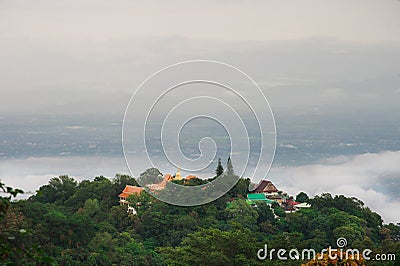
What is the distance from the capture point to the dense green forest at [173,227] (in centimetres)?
516

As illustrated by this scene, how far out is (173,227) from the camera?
261 inches

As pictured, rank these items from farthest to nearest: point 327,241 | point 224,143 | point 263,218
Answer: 1. point 263,218
2. point 327,241
3. point 224,143

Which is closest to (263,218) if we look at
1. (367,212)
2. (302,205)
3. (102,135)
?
(302,205)

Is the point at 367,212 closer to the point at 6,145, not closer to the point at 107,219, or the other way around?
the point at 107,219

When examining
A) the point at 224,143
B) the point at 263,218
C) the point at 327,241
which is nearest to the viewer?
the point at 224,143

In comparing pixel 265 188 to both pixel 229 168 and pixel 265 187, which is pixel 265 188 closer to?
pixel 265 187

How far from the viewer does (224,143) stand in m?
5.69

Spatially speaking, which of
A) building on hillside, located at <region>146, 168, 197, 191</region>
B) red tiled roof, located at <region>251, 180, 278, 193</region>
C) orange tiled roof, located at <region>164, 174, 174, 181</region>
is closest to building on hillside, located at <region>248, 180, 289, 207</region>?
red tiled roof, located at <region>251, 180, 278, 193</region>

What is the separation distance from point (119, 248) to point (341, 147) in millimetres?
2571

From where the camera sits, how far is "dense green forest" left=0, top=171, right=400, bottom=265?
16.9 ft

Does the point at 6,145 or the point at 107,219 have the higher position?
the point at 6,145

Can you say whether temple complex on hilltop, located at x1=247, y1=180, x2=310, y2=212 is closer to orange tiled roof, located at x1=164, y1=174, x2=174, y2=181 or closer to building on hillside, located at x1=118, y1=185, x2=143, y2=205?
orange tiled roof, located at x1=164, y1=174, x2=174, y2=181

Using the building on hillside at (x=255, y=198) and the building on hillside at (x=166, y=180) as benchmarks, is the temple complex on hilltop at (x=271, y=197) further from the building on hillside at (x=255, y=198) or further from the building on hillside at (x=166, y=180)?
the building on hillside at (x=166, y=180)

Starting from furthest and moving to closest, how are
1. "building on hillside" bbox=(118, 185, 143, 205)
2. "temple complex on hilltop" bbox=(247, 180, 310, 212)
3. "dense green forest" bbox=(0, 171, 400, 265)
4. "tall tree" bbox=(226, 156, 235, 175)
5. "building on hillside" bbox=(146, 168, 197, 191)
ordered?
"building on hillside" bbox=(118, 185, 143, 205), "temple complex on hilltop" bbox=(247, 180, 310, 212), "building on hillside" bbox=(146, 168, 197, 191), "tall tree" bbox=(226, 156, 235, 175), "dense green forest" bbox=(0, 171, 400, 265)
